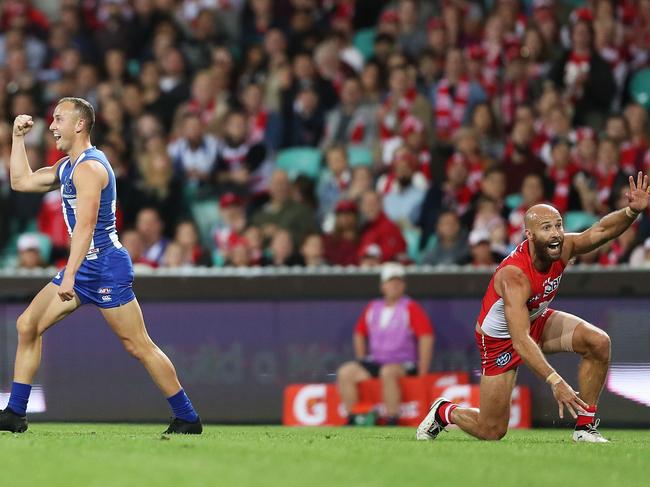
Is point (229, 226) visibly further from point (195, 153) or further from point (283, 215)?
point (195, 153)

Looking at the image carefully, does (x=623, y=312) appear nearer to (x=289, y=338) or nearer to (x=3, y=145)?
(x=289, y=338)

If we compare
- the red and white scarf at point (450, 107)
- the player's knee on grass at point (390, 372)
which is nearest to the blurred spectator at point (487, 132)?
the red and white scarf at point (450, 107)

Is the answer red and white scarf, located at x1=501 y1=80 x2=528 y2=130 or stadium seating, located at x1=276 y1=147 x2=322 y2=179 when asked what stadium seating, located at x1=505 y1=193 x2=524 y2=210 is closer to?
red and white scarf, located at x1=501 y1=80 x2=528 y2=130

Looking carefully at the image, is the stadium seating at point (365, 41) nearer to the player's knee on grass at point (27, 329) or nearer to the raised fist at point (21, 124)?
the raised fist at point (21, 124)

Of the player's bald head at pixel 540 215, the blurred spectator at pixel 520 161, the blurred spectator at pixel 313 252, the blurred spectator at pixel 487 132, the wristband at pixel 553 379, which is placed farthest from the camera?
the blurred spectator at pixel 487 132

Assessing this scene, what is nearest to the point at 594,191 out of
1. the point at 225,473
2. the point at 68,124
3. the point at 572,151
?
the point at 572,151

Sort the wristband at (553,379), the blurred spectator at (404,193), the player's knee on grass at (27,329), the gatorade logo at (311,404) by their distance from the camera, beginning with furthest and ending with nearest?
the blurred spectator at (404,193) < the gatorade logo at (311,404) < the player's knee on grass at (27,329) < the wristband at (553,379)

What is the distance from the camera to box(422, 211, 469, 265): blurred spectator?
14070 mm

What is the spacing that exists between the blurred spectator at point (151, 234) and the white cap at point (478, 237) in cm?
354

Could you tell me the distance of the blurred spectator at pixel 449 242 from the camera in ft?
46.2

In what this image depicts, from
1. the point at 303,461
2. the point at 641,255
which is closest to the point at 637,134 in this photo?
the point at 641,255

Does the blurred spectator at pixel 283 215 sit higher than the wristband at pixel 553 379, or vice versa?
the blurred spectator at pixel 283 215

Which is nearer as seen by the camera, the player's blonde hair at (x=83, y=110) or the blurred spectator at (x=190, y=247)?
the player's blonde hair at (x=83, y=110)

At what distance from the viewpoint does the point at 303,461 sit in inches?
293
